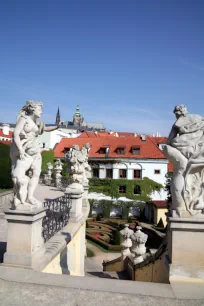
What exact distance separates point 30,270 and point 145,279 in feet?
11.8

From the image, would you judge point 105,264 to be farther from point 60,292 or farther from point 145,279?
point 60,292

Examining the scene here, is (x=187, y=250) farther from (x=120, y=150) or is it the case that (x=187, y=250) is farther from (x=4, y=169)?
(x=120, y=150)

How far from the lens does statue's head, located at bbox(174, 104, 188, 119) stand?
4617mm

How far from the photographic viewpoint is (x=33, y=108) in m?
4.91

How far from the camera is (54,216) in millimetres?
7133

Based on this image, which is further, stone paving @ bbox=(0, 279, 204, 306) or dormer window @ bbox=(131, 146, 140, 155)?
dormer window @ bbox=(131, 146, 140, 155)

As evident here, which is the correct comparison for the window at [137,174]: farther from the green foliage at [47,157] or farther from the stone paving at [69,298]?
the stone paving at [69,298]

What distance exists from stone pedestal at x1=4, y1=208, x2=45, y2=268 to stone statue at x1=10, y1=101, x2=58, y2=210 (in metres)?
0.16

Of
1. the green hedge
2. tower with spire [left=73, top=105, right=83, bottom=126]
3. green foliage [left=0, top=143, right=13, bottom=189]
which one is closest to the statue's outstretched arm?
green foliage [left=0, top=143, right=13, bottom=189]

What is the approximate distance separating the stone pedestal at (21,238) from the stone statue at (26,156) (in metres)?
0.16

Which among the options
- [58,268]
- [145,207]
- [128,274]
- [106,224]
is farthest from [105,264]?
[145,207]

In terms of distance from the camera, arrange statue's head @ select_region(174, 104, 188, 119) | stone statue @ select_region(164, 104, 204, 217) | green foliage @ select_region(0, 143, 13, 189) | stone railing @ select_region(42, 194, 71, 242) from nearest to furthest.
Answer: stone statue @ select_region(164, 104, 204, 217) → statue's head @ select_region(174, 104, 188, 119) → stone railing @ select_region(42, 194, 71, 242) → green foliage @ select_region(0, 143, 13, 189)

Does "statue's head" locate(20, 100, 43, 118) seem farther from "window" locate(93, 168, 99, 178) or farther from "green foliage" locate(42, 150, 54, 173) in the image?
"window" locate(93, 168, 99, 178)

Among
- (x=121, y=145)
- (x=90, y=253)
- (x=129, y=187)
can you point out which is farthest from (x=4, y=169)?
(x=121, y=145)
